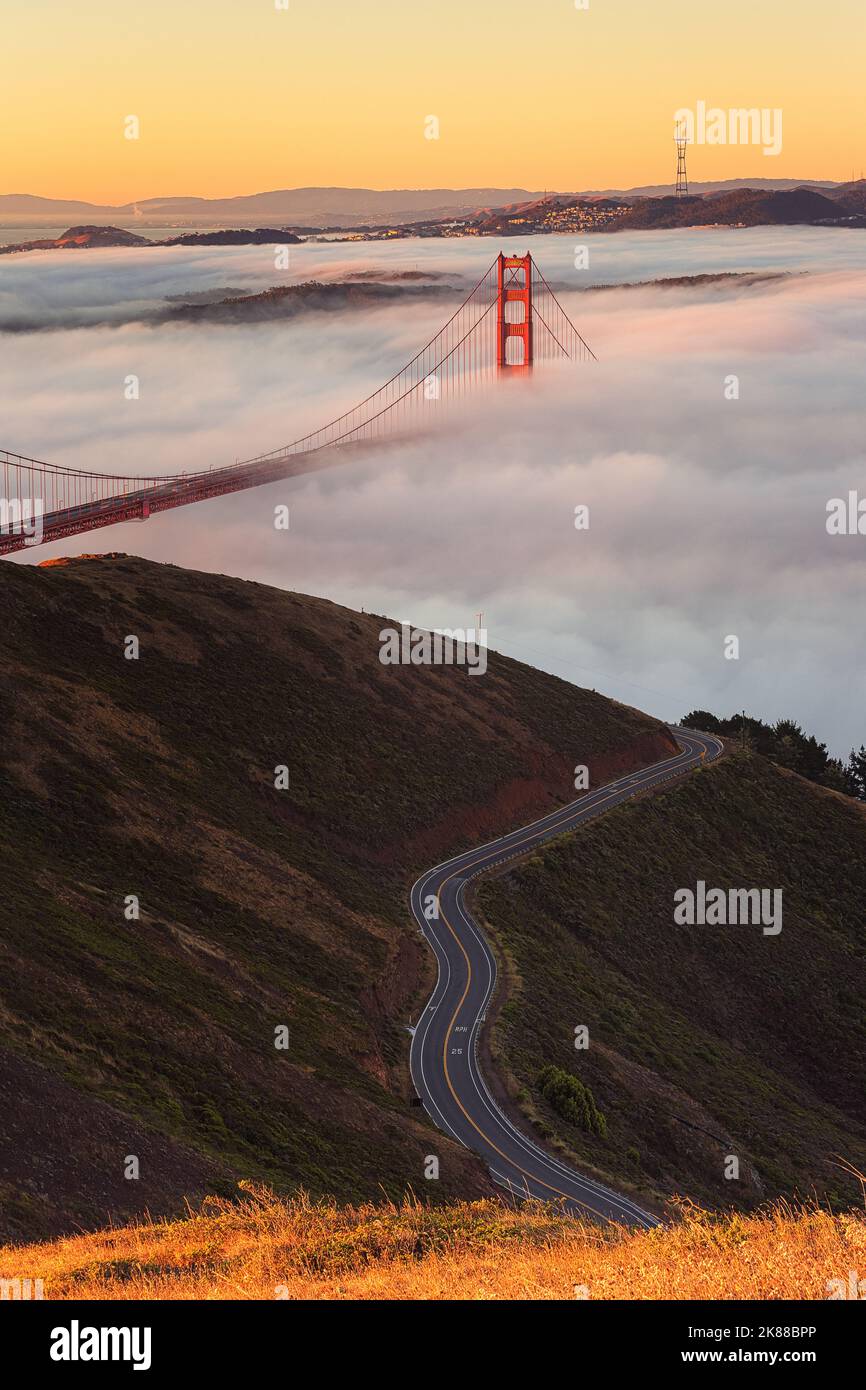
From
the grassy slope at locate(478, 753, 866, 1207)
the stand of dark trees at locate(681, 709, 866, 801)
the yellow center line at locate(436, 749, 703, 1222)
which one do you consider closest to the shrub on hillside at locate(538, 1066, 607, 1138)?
the grassy slope at locate(478, 753, 866, 1207)

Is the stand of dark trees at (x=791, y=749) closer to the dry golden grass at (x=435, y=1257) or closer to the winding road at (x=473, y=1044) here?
the winding road at (x=473, y=1044)

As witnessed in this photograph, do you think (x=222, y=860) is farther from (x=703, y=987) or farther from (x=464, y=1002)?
(x=703, y=987)

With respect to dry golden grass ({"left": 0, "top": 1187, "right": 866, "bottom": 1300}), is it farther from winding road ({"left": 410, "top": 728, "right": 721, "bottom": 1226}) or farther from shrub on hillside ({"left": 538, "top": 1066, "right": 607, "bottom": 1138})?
shrub on hillside ({"left": 538, "top": 1066, "right": 607, "bottom": 1138})

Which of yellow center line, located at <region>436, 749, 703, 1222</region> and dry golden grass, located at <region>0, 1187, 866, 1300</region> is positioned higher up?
dry golden grass, located at <region>0, 1187, 866, 1300</region>

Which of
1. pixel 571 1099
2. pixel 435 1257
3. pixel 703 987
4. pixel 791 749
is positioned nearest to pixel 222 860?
pixel 571 1099

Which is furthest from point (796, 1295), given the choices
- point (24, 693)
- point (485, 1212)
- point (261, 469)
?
point (261, 469)
